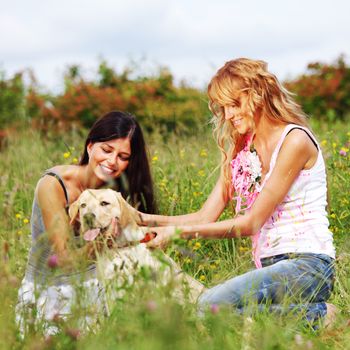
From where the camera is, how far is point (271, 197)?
3883 mm

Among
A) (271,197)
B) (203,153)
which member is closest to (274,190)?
(271,197)

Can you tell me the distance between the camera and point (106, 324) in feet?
9.36

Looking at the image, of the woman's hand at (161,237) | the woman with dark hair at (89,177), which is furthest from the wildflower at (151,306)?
the woman with dark hair at (89,177)

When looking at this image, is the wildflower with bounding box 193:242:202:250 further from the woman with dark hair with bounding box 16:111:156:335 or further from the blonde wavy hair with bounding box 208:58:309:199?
the blonde wavy hair with bounding box 208:58:309:199

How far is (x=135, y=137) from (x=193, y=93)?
987cm

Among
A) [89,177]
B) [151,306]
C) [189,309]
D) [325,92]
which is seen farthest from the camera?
[325,92]

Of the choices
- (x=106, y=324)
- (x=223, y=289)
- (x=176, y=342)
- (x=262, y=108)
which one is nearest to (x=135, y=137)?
(x=262, y=108)

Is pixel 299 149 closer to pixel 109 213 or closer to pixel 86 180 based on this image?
pixel 109 213

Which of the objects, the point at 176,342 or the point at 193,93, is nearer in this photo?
the point at 176,342

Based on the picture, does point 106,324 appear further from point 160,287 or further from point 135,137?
point 135,137

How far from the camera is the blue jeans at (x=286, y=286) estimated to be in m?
3.58

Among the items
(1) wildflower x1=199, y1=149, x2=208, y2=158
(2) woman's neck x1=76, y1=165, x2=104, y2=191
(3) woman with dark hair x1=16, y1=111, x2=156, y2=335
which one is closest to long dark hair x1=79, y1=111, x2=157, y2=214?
(3) woman with dark hair x1=16, y1=111, x2=156, y2=335

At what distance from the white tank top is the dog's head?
701mm

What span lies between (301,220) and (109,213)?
1.01 m
